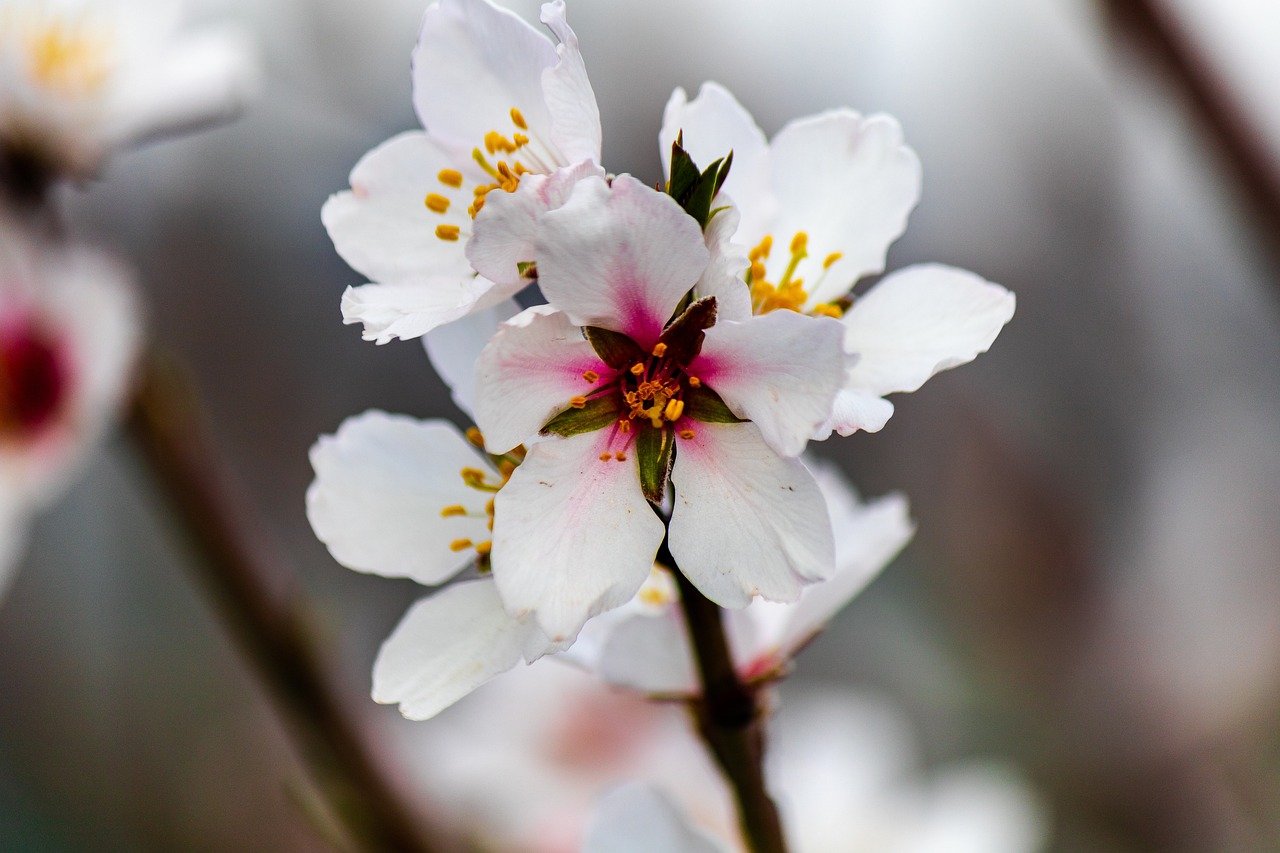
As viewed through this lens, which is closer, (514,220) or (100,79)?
(514,220)

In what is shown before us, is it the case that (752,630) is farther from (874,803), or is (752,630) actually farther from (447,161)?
(874,803)

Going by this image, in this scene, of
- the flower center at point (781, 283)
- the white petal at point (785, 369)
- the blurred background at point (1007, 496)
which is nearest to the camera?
the white petal at point (785, 369)

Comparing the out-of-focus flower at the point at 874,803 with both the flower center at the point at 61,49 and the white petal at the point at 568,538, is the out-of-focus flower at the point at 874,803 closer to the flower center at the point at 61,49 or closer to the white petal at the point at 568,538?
the white petal at the point at 568,538

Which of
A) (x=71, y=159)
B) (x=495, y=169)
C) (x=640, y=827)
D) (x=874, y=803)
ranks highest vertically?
(x=71, y=159)

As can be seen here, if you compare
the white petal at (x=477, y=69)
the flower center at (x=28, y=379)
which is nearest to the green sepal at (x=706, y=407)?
the white petal at (x=477, y=69)

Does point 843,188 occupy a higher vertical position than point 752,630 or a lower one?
higher

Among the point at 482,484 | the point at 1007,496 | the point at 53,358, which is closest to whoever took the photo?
the point at 482,484

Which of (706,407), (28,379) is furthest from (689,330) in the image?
(28,379)

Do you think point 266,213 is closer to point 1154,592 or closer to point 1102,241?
point 1102,241
